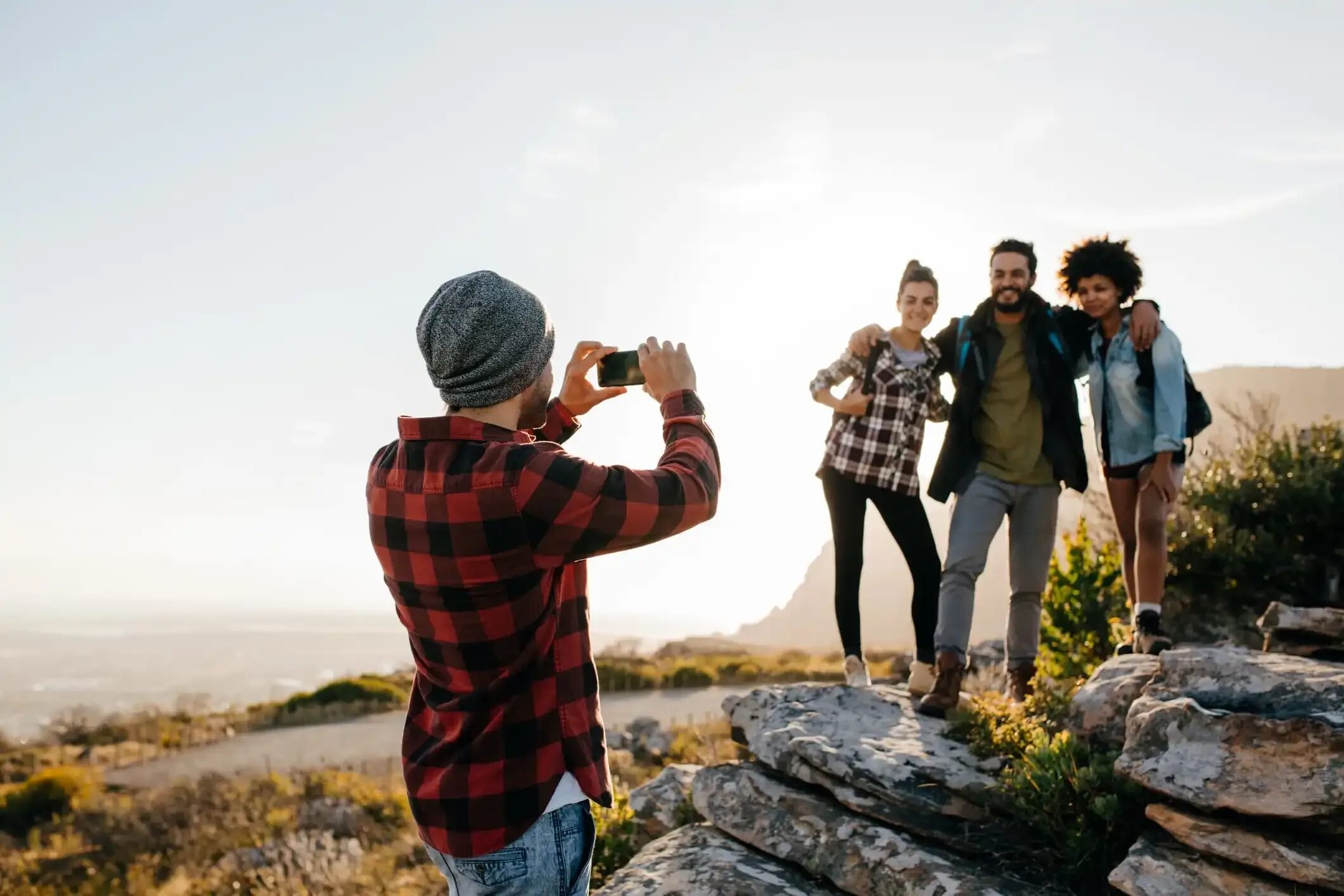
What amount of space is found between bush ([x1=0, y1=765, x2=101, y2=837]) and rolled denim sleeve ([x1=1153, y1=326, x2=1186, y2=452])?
54.6ft

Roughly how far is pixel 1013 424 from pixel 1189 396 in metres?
1.09

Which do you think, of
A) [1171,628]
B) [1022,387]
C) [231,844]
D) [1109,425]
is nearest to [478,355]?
[1022,387]

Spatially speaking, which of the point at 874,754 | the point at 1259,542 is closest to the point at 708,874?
the point at 874,754

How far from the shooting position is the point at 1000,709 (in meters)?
5.70

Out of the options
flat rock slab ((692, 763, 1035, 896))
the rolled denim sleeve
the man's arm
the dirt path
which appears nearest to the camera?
the man's arm

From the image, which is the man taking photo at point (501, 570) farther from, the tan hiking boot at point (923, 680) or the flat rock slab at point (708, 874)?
the tan hiking boot at point (923, 680)

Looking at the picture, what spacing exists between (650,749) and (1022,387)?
9.51 m

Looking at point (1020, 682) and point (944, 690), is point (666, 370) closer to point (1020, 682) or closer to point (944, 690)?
point (944, 690)

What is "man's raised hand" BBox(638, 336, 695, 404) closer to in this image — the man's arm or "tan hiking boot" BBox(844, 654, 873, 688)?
the man's arm

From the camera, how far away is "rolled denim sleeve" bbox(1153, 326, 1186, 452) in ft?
18.1

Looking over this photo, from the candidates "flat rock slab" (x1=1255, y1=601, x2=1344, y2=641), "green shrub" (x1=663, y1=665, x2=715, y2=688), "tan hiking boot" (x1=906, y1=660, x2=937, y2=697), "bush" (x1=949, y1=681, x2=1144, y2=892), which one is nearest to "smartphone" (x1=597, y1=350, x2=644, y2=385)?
"bush" (x1=949, y1=681, x2=1144, y2=892)

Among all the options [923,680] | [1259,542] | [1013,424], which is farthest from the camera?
[1259,542]

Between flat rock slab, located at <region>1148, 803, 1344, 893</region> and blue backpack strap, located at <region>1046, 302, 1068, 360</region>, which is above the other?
blue backpack strap, located at <region>1046, 302, 1068, 360</region>

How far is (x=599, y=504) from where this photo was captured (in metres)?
2.13
